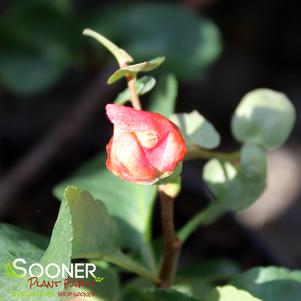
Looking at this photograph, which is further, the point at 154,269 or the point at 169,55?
the point at 169,55

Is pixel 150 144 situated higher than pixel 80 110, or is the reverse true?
pixel 150 144

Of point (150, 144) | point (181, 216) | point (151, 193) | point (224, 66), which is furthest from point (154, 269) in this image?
point (224, 66)

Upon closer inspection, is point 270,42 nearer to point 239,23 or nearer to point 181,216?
point 239,23

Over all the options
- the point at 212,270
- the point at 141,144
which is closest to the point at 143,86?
the point at 141,144

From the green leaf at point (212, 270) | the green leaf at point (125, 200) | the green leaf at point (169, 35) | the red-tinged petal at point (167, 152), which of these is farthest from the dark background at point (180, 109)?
the red-tinged petal at point (167, 152)

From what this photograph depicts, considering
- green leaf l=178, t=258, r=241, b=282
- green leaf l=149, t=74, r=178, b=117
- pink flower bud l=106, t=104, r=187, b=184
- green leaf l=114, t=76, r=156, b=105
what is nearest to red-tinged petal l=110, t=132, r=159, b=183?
pink flower bud l=106, t=104, r=187, b=184

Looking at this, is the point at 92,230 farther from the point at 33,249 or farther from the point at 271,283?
the point at 271,283
